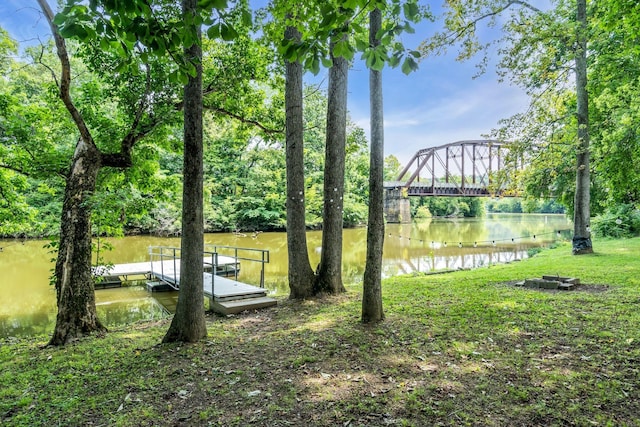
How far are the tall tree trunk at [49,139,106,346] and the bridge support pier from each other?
35052mm

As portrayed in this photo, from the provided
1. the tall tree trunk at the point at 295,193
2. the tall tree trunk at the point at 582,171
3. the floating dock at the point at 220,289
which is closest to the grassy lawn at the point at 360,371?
the floating dock at the point at 220,289

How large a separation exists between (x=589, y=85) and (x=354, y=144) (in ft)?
21.8

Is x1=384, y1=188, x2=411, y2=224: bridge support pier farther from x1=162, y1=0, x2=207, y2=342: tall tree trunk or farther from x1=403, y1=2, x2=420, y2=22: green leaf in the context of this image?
x1=403, y1=2, x2=420, y2=22: green leaf

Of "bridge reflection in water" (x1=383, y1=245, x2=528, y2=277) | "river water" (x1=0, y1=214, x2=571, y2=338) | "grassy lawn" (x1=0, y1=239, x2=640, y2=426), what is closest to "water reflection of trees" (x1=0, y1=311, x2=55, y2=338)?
"river water" (x1=0, y1=214, x2=571, y2=338)

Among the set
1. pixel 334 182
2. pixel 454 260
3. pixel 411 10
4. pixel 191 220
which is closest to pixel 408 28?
pixel 411 10

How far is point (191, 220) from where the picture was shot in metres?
3.78

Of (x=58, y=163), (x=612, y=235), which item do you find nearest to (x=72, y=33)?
(x=58, y=163)

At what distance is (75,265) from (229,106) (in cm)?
382

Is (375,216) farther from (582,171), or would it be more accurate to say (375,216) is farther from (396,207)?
(396,207)

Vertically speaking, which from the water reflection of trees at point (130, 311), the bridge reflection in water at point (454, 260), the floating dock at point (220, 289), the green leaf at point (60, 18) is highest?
the green leaf at point (60, 18)

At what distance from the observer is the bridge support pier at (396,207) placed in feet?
126

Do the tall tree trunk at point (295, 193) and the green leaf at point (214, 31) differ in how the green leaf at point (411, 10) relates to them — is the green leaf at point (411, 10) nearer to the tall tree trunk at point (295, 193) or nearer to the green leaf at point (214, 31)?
the green leaf at point (214, 31)

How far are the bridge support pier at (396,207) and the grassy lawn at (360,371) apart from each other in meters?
33.8

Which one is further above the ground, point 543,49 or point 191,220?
point 543,49
